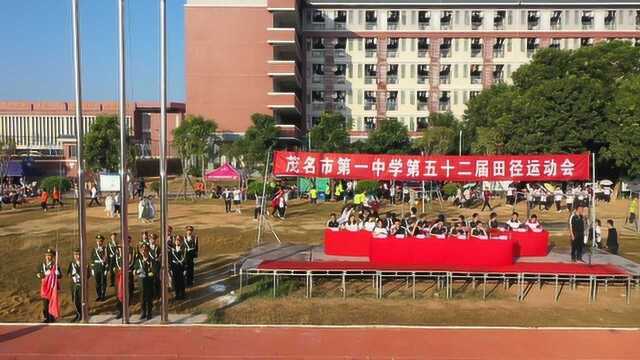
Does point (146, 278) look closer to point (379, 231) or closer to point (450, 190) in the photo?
point (379, 231)

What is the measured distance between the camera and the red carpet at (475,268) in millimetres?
13586

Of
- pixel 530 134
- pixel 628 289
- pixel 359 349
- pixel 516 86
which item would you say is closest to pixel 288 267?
pixel 359 349

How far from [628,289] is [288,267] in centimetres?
836

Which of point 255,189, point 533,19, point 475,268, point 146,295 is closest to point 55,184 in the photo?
point 255,189

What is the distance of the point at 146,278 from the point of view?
1146 centimetres

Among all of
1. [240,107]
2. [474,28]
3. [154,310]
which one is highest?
[474,28]

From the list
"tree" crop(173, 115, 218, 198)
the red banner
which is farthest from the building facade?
the red banner

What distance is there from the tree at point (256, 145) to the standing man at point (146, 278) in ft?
104

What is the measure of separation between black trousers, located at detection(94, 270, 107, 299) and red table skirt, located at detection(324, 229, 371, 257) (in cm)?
636

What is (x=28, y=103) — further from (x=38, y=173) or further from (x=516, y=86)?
(x=516, y=86)

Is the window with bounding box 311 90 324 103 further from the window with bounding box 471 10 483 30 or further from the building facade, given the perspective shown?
the window with bounding box 471 10 483 30

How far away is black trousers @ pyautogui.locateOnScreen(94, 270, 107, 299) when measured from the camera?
12.8 meters

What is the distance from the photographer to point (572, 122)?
40.5 metres

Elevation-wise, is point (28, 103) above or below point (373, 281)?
above
